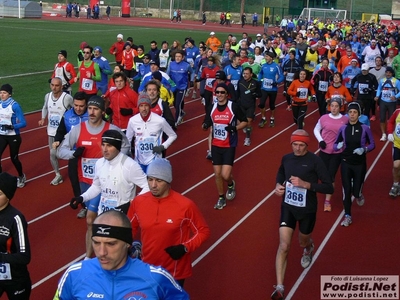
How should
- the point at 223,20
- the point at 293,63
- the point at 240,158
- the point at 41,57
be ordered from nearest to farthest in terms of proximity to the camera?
the point at 240,158, the point at 293,63, the point at 41,57, the point at 223,20

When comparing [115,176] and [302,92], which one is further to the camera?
[302,92]

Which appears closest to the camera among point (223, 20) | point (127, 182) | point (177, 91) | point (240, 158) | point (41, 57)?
point (127, 182)

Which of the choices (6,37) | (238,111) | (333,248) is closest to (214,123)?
(238,111)

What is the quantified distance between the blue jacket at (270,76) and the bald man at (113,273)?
13.4 meters

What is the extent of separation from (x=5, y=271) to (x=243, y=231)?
4744 millimetres

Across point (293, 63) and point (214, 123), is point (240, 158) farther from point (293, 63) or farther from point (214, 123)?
point (293, 63)

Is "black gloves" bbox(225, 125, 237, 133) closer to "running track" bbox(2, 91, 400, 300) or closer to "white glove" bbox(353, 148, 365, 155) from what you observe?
"running track" bbox(2, 91, 400, 300)

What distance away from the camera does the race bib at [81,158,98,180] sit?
816cm

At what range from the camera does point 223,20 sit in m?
71.6

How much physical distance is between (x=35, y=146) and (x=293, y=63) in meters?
8.21

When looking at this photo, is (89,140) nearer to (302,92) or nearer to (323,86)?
(302,92)

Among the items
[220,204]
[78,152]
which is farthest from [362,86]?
[78,152]

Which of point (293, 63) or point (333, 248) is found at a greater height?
point (293, 63)

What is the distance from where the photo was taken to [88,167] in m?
8.22
